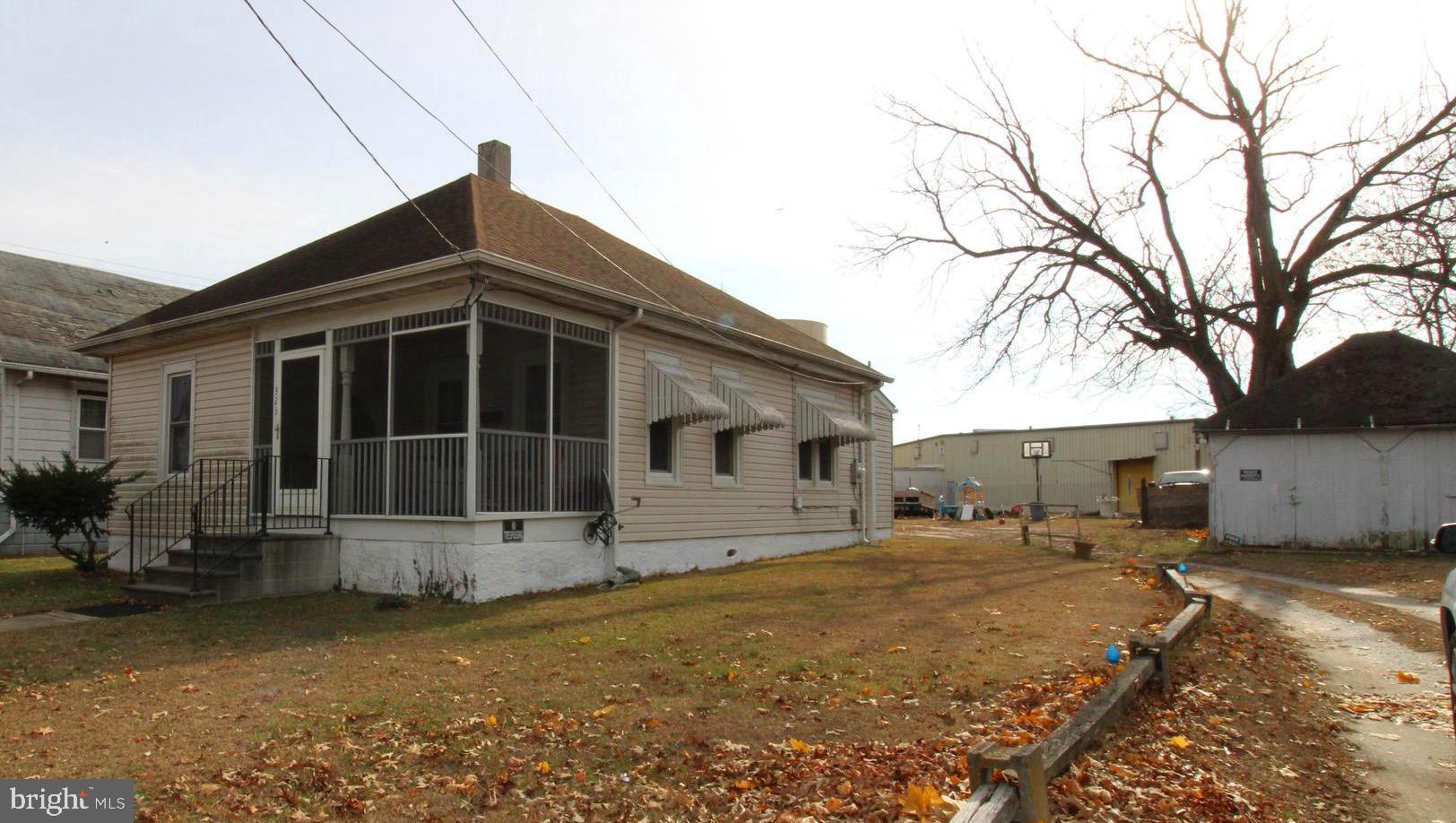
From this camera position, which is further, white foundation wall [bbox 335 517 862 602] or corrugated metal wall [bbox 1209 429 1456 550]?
corrugated metal wall [bbox 1209 429 1456 550]

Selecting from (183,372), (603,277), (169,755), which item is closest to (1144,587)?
(603,277)

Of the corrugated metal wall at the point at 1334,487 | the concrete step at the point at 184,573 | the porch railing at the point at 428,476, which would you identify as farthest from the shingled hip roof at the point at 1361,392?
the concrete step at the point at 184,573

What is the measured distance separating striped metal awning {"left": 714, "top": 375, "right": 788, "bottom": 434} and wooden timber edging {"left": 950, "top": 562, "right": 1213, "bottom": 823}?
843cm

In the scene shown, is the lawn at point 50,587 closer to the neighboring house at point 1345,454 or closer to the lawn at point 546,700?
the lawn at point 546,700

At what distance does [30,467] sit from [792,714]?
1818cm

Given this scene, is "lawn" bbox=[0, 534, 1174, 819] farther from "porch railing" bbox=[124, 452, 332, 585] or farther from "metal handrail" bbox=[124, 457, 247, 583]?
"metal handrail" bbox=[124, 457, 247, 583]

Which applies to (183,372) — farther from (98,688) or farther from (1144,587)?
(1144,587)

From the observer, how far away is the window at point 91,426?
1950cm

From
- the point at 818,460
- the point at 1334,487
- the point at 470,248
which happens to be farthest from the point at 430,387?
the point at 1334,487

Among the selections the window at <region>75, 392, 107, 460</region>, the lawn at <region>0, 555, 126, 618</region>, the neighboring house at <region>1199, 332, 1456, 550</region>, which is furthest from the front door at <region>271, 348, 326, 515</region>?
the neighboring house at <region>1199, 332, 1456, 550</region>

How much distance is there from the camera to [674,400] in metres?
14.0

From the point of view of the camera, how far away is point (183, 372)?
598 inches

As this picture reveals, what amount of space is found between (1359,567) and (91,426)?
2518 centimetres

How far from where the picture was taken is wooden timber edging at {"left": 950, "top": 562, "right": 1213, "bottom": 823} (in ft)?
13.6
